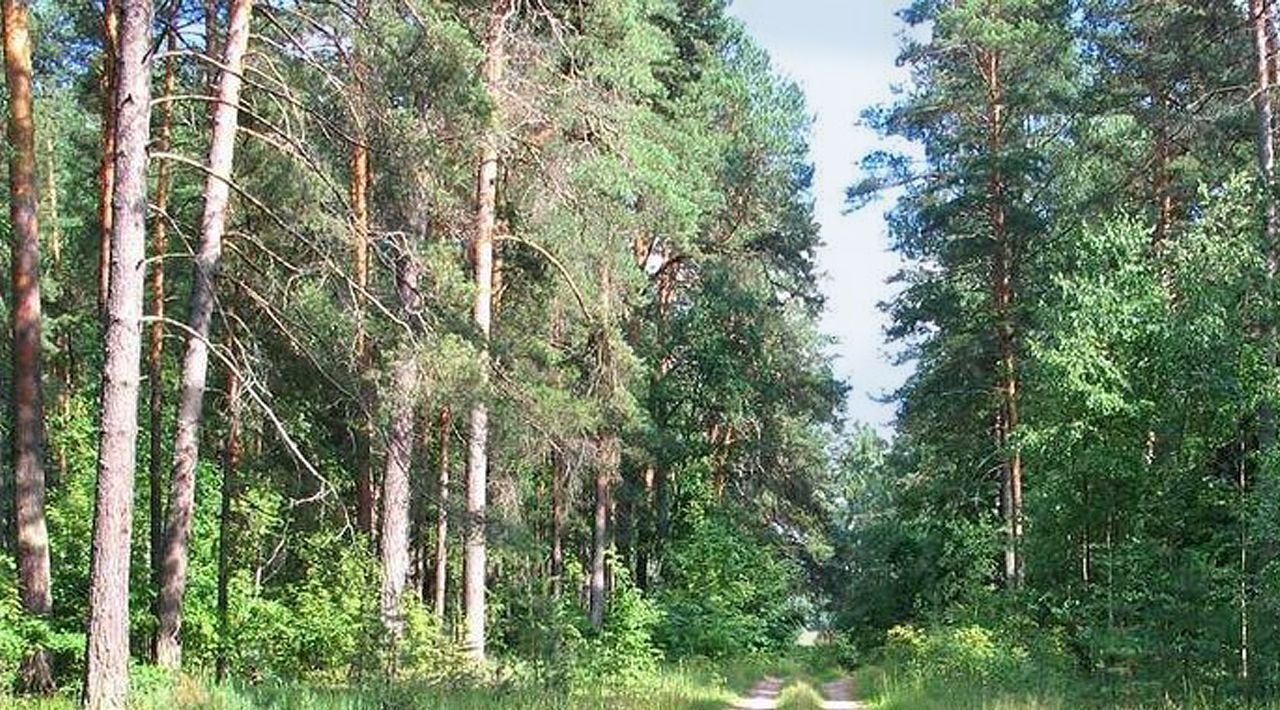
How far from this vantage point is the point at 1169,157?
23.0 meters

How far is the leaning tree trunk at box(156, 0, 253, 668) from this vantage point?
491 inches

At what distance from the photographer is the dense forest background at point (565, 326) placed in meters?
11.6

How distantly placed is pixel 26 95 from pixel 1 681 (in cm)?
612

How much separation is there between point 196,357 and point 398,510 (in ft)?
10.5

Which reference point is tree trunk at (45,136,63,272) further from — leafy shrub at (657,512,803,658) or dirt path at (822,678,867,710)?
dirt path at (822,678,867,710)

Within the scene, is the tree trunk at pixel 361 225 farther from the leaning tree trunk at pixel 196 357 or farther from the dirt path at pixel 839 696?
the dirt path at pixel 839 696

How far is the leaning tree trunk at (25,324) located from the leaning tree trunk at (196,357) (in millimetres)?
1402

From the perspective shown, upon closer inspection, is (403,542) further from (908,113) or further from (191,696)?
(908,113)

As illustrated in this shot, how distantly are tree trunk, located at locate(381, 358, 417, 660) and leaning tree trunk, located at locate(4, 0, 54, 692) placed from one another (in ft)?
12.2

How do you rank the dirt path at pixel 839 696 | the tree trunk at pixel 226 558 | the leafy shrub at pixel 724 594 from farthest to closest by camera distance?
the leafy shrub at pixel 724 594 → the dirt path at pixel 839 696 → the tree trunk at pixel 226 558

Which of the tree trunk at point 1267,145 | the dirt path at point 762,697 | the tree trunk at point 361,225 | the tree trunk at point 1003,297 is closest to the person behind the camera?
the tree trunk at point 361,225

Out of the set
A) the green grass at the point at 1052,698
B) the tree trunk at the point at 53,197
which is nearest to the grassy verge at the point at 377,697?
the green grass at the point at 1052,698

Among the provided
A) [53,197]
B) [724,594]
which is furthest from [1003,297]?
[53,197]

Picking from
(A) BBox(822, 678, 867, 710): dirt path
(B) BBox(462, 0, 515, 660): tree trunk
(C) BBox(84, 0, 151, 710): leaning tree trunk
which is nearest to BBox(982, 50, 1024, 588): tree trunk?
(A) BBox(822, 678, 867, 710): dirt path
